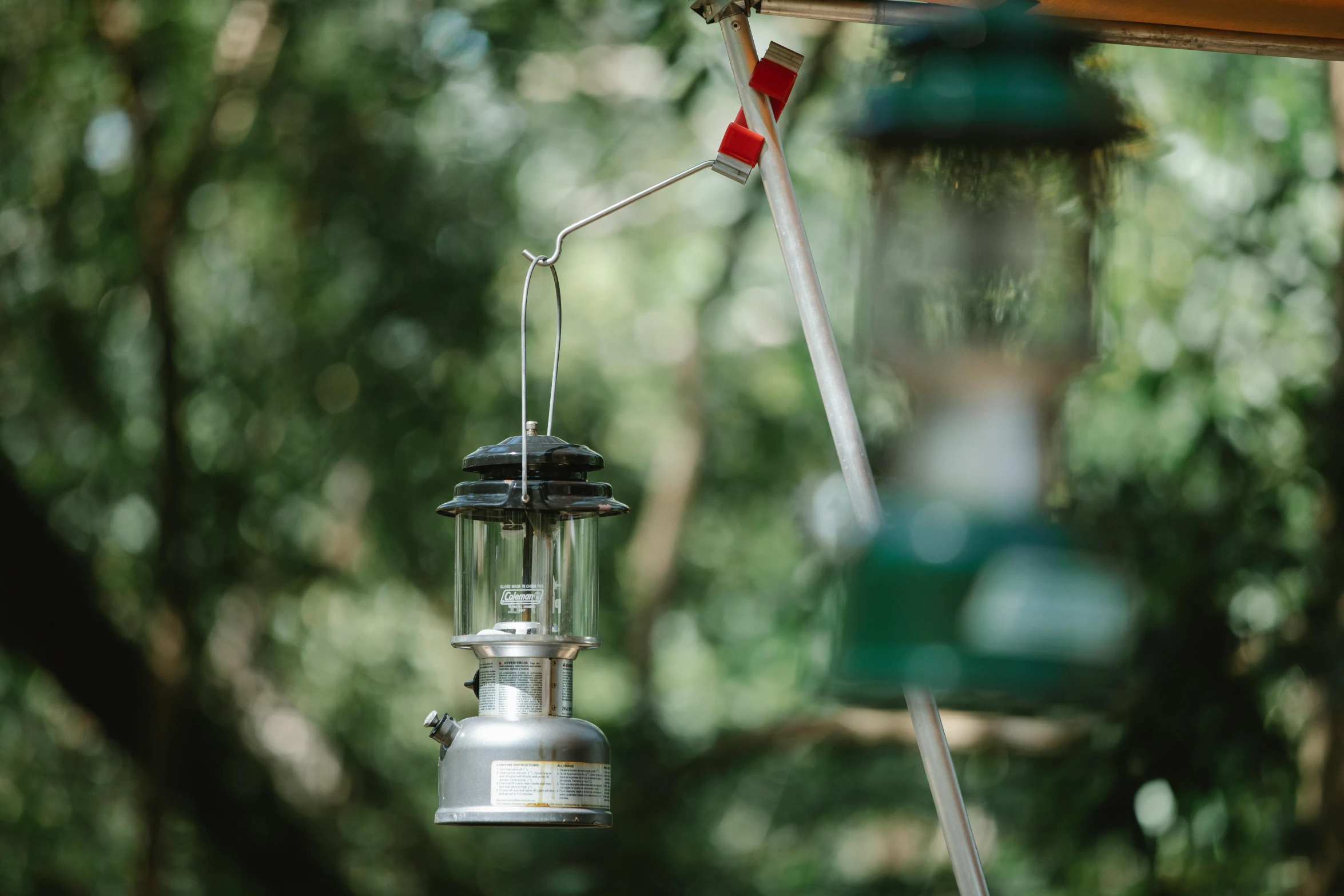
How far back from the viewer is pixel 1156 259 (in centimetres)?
500

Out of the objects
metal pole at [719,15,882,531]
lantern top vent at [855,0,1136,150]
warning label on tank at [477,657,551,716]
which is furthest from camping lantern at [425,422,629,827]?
lantern top vent at [855,0,1136,150]

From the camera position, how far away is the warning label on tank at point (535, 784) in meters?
1.88

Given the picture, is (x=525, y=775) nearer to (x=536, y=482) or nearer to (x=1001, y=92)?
(x=536, y=482)

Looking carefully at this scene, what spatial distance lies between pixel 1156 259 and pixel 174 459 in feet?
11.8

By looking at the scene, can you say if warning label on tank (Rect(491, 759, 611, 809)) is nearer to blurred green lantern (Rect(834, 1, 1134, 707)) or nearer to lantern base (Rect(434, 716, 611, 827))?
lantern base (Rect(434, 716, 611, 827))

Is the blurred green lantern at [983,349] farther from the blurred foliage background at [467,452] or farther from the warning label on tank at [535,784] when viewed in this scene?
the blurred foliage background at [467,452]

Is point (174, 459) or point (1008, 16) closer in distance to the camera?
point (1008, 16)

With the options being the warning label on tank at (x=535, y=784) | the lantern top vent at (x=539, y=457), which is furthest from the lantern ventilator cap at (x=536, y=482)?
the warning label on tank at (x=535, y=784)

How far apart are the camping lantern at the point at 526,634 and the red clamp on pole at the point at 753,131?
0.49 meters

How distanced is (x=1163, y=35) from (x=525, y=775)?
130 cm

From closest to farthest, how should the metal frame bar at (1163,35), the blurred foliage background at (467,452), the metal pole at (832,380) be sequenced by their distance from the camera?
1. the metal pole at (832,380)
2. the metal frame bar at (1163,35)
3. the blurred foliage background at (467,452)

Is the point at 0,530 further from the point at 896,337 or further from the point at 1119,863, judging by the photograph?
the point at 896,337

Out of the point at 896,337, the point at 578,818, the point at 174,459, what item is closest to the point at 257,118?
the point at 174,459

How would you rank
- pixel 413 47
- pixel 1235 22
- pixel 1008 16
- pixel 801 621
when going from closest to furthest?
pixel 1008 16, pixel 1235 22, pixel 413 47, pixel 801 621
